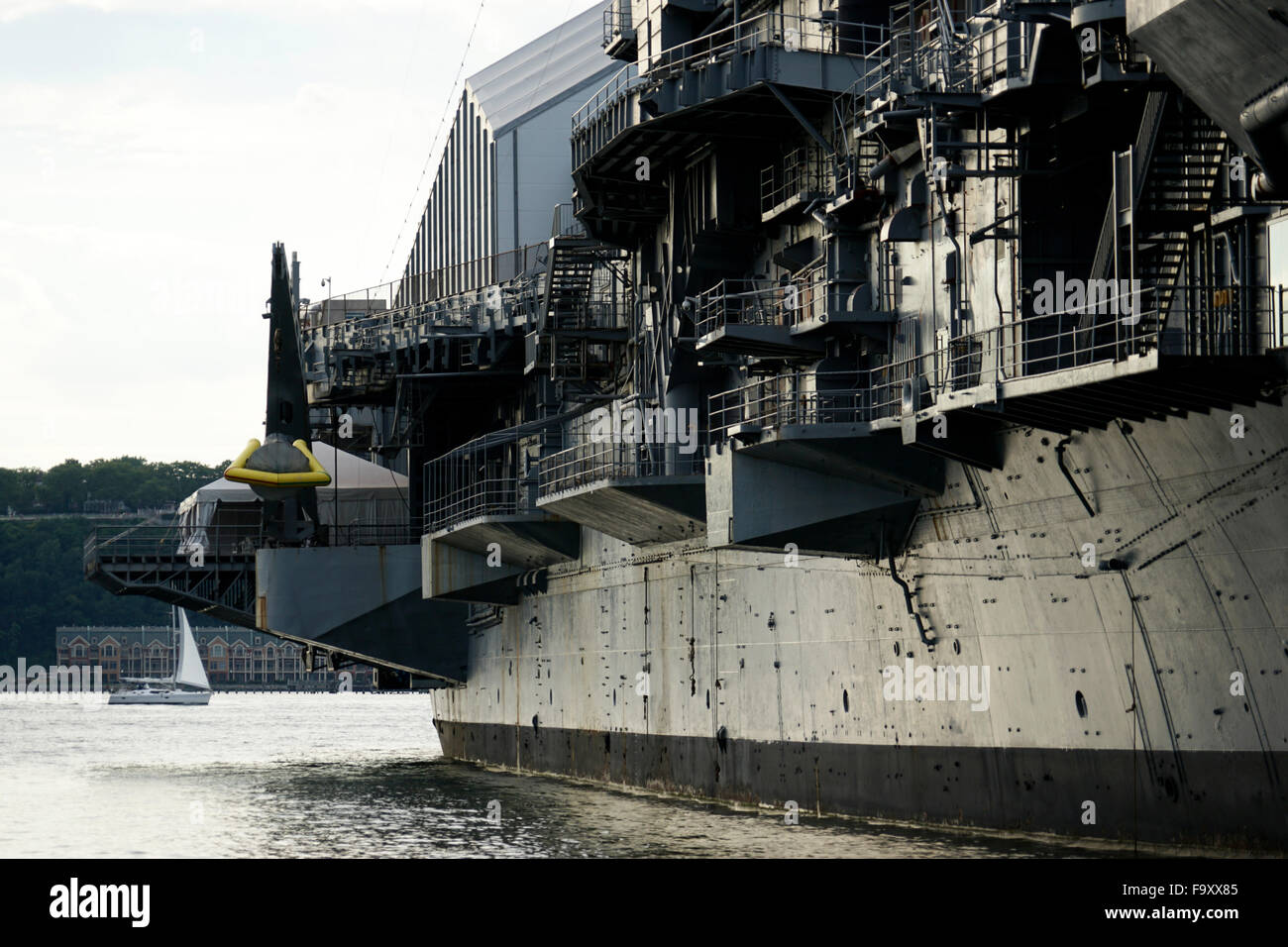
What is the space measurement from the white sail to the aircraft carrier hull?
397ft

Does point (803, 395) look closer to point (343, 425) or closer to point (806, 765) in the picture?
point (806, 765)

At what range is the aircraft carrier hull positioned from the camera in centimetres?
1633

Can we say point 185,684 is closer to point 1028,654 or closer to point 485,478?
point 485,478

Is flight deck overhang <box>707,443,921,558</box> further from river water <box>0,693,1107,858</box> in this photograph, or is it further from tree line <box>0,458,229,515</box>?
tree line <box>0,458,229,515</box>

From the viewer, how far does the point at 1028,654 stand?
65.1ft

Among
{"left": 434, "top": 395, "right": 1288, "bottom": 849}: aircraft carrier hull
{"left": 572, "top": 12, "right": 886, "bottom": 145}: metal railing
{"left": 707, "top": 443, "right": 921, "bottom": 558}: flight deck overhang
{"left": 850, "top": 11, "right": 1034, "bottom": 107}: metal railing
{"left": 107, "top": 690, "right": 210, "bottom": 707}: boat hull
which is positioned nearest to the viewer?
{"left": 434, "top": 395, "right": 1288, "bottom": 849}: aircraft carrier hull

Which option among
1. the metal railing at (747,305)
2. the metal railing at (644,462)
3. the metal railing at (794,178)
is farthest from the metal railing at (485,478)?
the metal railing at (794,178)

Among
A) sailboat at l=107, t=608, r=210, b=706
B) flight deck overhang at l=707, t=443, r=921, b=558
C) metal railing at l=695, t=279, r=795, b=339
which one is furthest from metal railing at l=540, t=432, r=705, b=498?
sailboat at l=107, t=608, r=210, b=706

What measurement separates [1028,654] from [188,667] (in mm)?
135358

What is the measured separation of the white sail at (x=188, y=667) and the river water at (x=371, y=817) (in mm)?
91884

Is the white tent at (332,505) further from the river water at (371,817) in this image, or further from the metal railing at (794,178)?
the metal railing at (794,178)

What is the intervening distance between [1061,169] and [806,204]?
574 cm

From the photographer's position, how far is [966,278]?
20.5 m

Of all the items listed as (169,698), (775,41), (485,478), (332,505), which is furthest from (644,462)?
(169,698)
